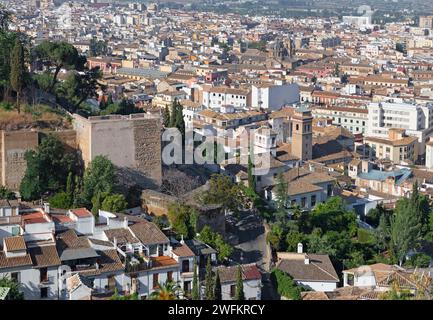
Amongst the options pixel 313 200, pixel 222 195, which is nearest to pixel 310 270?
pixel 222 195

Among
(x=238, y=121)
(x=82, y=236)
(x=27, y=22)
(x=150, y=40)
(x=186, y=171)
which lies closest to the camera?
(x=82, y=236)

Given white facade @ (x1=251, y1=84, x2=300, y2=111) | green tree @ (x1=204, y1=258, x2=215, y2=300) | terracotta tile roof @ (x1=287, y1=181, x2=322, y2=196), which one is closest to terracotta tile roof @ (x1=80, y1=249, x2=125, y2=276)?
green tree @ (x1=204, y1=258, x2=215, y2=300)

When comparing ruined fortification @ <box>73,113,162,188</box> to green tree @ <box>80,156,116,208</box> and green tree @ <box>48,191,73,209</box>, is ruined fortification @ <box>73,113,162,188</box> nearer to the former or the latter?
green tree @ <box>80,156,116,208</box>

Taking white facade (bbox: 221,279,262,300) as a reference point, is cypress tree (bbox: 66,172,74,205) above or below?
above

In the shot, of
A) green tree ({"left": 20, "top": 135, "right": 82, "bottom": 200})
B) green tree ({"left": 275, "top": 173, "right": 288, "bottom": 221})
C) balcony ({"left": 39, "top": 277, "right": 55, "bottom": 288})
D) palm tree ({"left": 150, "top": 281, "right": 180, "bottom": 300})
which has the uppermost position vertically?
palm tree ({"left": 150, "top": 281, "right": 180, "bottom": 300})

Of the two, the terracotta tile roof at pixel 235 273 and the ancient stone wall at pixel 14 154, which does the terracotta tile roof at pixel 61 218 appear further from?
the terracotta tile roof at pixel 235 273

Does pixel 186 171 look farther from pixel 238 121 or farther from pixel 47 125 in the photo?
pixel 238 121

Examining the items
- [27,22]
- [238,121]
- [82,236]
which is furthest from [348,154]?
[27,22]
